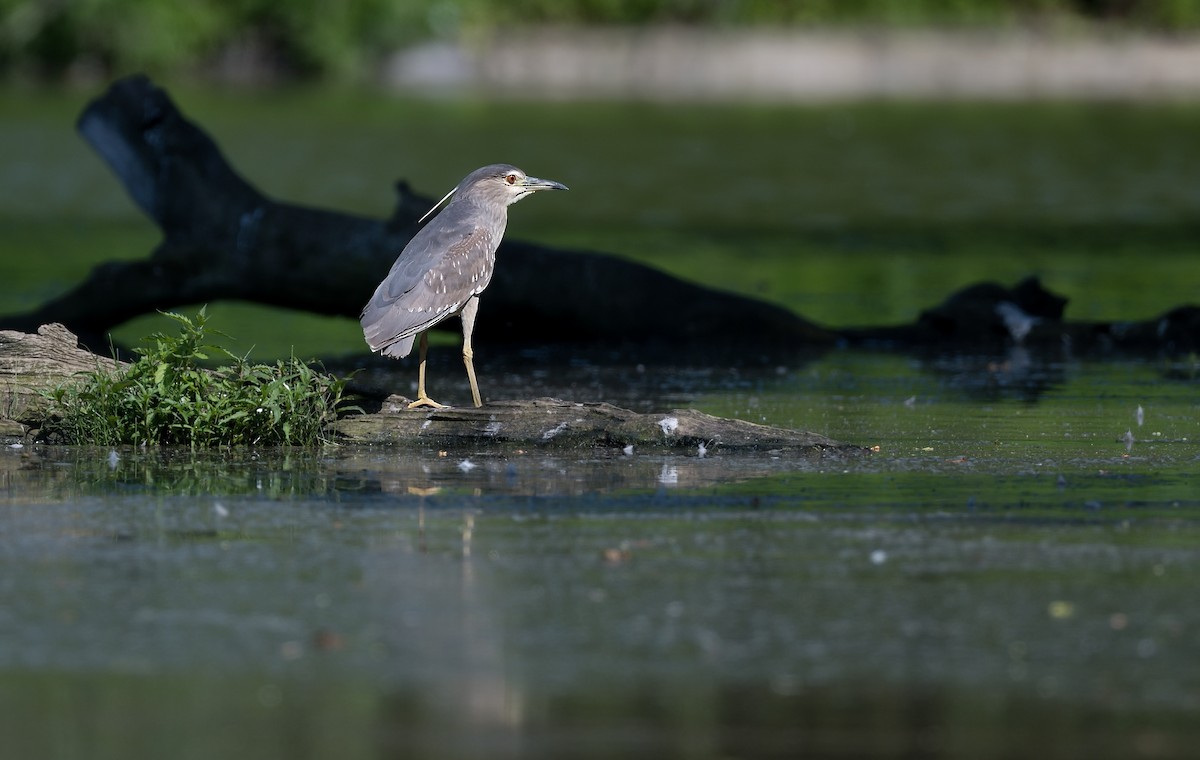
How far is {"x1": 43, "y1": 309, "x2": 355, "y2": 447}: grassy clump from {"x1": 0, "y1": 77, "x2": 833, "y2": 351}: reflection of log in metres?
3.96

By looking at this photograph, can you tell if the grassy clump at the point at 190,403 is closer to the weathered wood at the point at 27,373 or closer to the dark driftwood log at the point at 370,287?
the weathered wood at the point at 27,373

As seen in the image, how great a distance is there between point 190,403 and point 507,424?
1536 mm

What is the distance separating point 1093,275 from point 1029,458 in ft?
38.7

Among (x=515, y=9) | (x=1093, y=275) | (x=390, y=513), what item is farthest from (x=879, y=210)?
(x=515, y=9)

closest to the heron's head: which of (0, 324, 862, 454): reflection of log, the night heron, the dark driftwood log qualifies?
the night heron

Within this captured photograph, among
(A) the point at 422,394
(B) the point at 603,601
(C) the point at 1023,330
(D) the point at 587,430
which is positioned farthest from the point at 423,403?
(C) the point at 1023,330

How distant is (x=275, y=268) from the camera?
13.9 meters

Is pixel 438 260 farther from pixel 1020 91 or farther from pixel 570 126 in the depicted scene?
pixel 1020 91

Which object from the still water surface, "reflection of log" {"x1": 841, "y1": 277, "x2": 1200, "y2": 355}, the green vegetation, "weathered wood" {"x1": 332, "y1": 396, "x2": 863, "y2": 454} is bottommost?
the still water surface

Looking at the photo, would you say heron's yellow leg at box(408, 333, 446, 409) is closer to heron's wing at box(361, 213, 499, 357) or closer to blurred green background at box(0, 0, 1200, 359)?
heron's wing at box(361, 213, 499, 357)

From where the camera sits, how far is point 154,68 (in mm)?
60156

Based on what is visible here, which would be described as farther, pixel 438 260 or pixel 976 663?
pixel 438 260

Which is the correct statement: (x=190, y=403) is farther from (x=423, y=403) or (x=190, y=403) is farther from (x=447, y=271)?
(x=447, y=271)

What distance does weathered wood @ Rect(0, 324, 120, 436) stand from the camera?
32.6 ft
